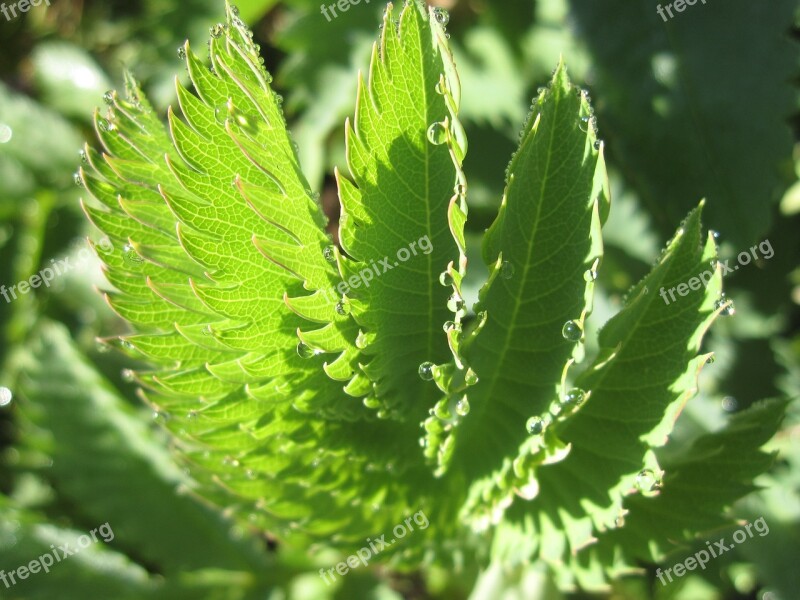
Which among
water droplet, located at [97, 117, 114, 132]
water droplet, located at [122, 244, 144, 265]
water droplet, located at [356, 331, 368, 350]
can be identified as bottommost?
water droplet, located at [356, 331, 368, 350]

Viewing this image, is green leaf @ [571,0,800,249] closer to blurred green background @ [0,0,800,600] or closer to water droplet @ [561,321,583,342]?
blurred green background @ [0,0,800,600]

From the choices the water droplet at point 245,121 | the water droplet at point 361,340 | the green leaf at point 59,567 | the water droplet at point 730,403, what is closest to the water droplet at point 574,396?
the water droplet at point 361,340

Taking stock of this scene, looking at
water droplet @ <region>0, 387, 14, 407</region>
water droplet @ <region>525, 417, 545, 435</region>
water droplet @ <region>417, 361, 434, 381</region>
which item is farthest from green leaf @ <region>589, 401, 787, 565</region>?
water droplet @ <region>0, 387, 14, 407</region>

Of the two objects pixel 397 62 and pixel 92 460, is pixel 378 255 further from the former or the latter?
pixel 92 460

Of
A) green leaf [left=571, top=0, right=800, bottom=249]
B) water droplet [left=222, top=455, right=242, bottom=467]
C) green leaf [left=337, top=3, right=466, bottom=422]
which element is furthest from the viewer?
green leaf [left=571, top=0, right=800, bottom=249]

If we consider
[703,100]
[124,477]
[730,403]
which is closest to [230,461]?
[124,477]

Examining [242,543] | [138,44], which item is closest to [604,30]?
[242,543]

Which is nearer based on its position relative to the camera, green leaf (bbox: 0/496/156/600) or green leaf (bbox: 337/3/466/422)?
green leaf (bbox: 337/3/466/422)
